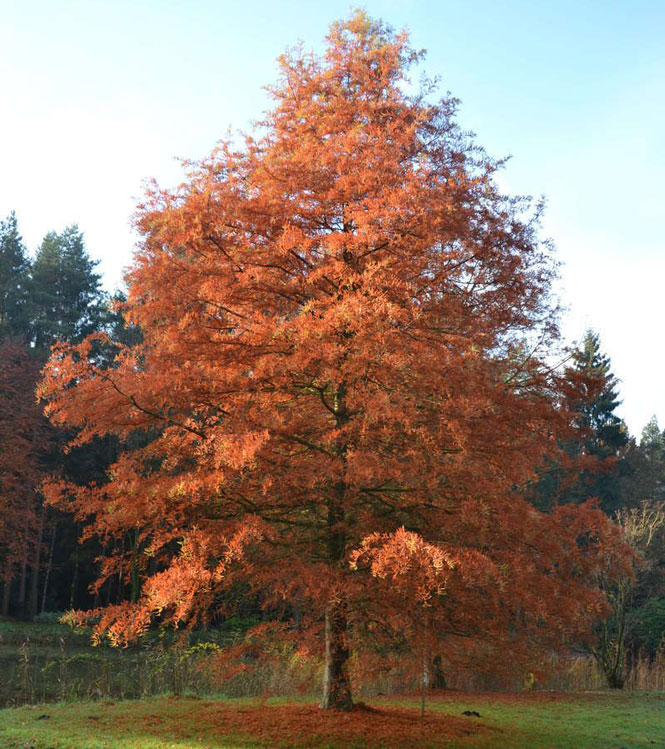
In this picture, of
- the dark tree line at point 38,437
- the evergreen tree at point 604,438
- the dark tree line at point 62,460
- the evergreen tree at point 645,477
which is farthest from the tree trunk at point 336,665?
the evergreen tree at point 645,477

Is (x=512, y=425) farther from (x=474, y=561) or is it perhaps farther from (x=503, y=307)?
(x=474, y=561)

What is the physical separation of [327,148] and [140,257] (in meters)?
2.81

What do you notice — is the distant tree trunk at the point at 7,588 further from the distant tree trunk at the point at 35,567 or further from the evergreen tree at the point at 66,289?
the evergreen tree at the point at 66,289

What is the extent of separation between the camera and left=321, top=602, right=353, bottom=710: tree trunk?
926 cm

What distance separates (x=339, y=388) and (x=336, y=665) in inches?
150

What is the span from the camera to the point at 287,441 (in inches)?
369

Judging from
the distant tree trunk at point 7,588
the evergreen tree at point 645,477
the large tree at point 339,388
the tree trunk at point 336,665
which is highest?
the evergreen tree at point 645,477

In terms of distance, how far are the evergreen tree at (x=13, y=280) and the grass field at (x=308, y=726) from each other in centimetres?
3395

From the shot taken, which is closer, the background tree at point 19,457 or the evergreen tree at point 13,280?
the background tree at point 19,457

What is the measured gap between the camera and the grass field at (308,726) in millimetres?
9102

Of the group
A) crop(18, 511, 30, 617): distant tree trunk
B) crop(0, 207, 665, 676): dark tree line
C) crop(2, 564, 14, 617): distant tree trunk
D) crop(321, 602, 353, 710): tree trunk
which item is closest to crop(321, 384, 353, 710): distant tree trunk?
crop(321, 602, 353, 710): tree trunk

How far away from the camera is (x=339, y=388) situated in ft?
32.6

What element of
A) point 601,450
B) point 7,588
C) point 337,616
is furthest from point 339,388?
point 601,450

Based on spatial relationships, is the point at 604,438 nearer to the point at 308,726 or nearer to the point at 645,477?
the point at 645,477
